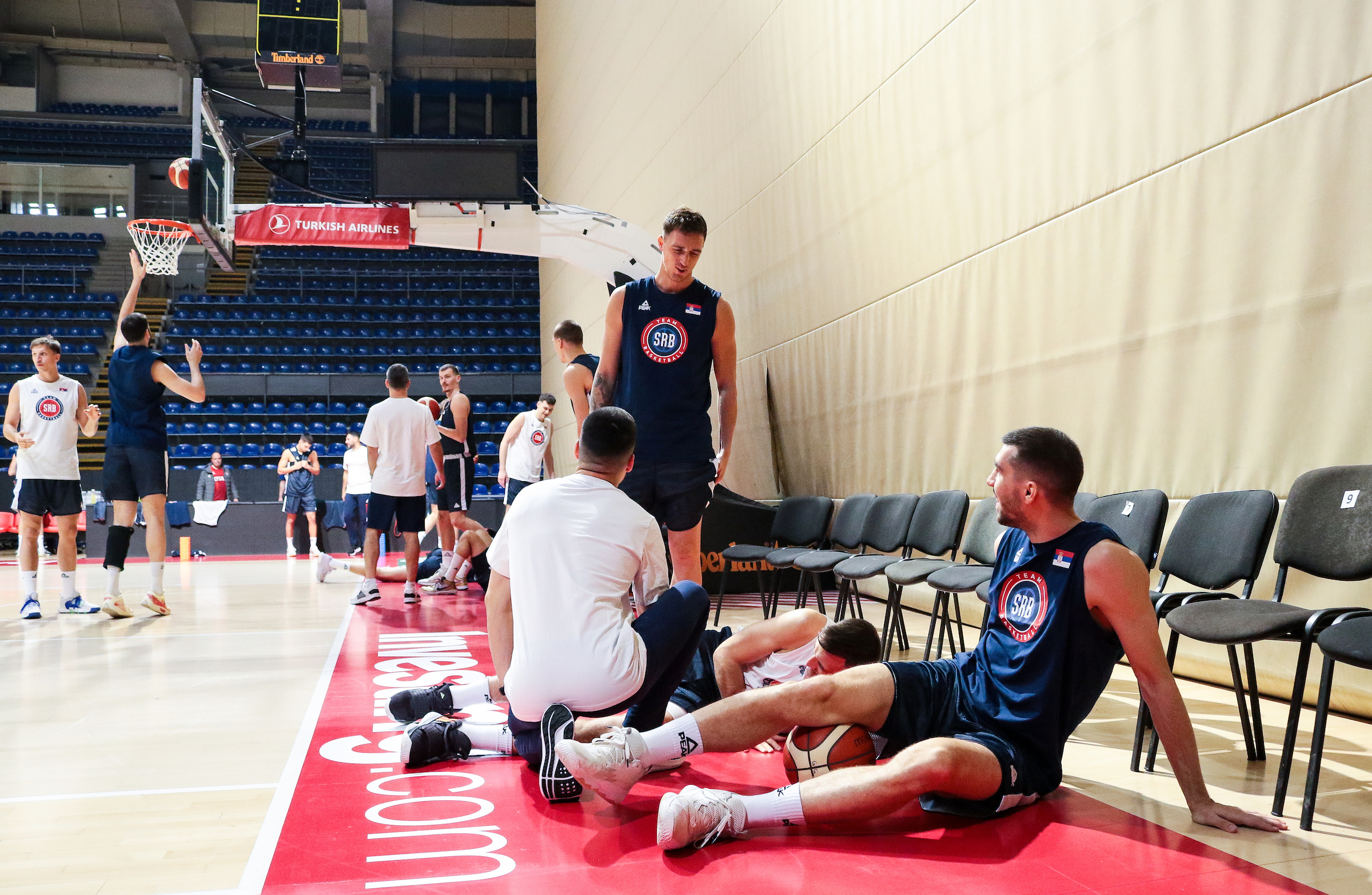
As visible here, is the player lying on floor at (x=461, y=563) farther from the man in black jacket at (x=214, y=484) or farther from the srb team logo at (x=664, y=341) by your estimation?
the man in black jacket at (x=214, y=484)

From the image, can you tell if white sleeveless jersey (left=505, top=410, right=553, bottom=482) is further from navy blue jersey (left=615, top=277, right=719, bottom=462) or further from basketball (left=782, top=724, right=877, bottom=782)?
basketball (left=782, top=724, right=877, bottom=782)

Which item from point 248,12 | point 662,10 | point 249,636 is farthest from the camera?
point 248,12

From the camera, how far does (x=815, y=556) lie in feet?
15.8

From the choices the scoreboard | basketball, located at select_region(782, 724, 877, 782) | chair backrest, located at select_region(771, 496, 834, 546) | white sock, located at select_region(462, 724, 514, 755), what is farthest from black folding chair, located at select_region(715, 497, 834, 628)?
the scoreboard

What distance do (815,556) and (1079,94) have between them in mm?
2401

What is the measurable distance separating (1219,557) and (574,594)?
1.97 m

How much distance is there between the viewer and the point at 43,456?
5.98m

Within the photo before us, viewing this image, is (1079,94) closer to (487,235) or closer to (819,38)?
(819,38)

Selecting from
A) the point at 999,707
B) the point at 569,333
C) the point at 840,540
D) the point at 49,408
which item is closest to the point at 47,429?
the point at 49,408

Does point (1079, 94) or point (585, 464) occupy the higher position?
point (1079, 94)

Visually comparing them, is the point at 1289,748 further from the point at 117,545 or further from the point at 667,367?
Result: the point at 117,545

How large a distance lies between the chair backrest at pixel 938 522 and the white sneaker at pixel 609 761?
8.49 feet

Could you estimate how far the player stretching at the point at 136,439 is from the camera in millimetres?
5816

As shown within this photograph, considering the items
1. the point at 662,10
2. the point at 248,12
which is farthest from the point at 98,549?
the point at 248,12
